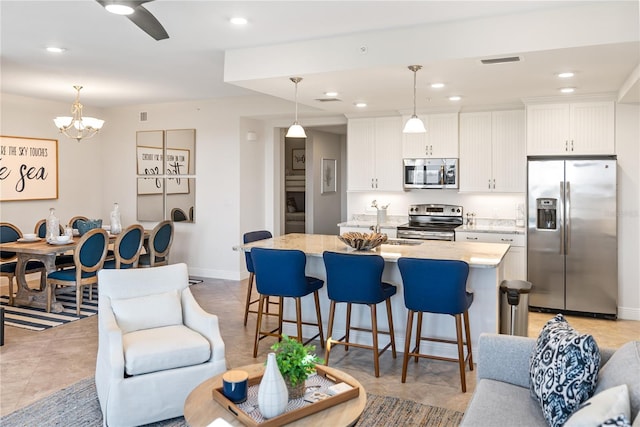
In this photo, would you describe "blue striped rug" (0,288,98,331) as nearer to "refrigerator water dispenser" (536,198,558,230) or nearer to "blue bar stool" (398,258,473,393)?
"blue bar stool" (398,258,473,393)

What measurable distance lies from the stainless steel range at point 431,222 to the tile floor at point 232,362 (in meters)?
1.47

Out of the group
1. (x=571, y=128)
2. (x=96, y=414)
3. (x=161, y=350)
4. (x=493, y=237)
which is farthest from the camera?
(x=493, y=237)

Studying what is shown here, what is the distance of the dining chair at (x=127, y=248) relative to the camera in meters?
6.10

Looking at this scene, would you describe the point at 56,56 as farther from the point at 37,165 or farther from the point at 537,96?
the point at 537,96

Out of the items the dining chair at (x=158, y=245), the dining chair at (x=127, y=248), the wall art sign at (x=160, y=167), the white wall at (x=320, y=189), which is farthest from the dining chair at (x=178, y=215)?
the white wall at (x=320, y=189)

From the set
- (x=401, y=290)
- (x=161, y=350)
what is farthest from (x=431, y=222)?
(x=161, y=350)

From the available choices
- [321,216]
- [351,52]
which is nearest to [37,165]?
[321,216]

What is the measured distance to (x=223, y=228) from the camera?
7652 mm

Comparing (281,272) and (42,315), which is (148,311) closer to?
(281,272)

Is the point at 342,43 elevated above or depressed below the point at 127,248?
above

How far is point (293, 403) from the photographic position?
2287 millimetres

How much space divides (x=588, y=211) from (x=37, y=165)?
724 centimetres

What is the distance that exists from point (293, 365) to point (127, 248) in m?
4.55

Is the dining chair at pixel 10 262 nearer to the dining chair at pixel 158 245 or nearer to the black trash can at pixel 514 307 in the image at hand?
A: the dining chair at pixel 158 245
